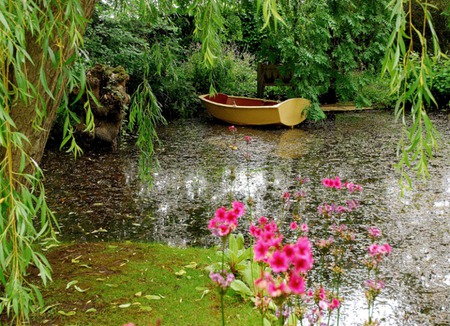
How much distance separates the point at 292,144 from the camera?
740cm

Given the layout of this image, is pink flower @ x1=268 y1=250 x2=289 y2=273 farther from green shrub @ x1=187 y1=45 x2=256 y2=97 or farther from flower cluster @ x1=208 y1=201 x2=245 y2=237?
green shrub @ x1=187 y1=45 x2=256 y2=97

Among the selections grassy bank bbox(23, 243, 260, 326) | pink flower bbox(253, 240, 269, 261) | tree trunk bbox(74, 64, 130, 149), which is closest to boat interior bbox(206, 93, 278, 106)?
tree trunk bbox(74, 64, 130, 149)

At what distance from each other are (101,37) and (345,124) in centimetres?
464

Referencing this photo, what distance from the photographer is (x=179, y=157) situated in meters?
6.57

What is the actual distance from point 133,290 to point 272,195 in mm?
2404

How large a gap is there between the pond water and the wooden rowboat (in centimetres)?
65

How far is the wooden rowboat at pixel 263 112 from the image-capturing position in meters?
8.65

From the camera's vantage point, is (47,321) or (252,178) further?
(252,178)

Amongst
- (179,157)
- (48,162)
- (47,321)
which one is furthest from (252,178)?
(47,321)

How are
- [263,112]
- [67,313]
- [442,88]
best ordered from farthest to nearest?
[442,88]
[263,112]
[67,313]

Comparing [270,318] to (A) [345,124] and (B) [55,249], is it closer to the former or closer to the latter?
(B) [55,249]

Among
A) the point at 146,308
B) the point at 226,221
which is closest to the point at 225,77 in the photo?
the point at 146,308

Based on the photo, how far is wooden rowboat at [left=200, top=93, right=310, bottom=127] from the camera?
8648 millimetres

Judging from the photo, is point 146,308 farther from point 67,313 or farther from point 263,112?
point 263,112
